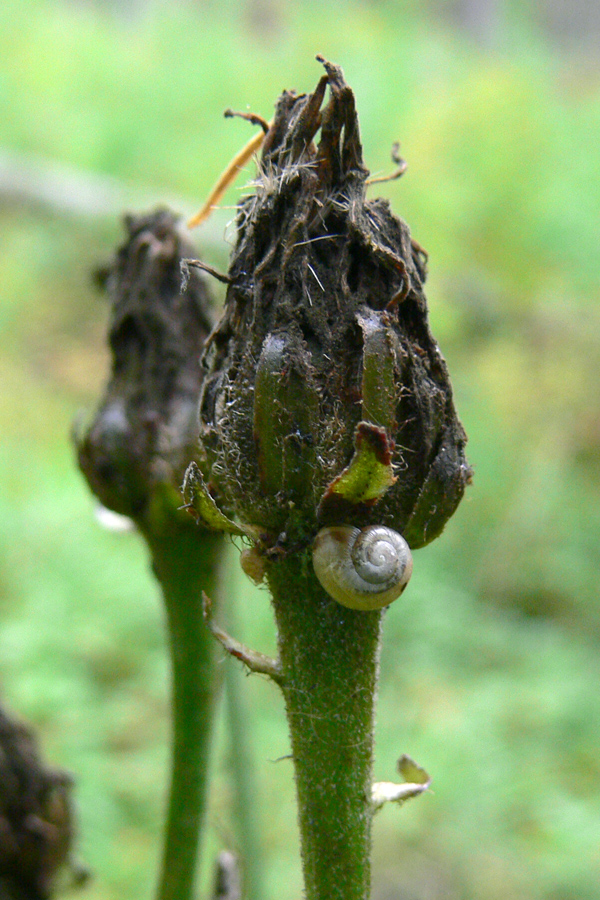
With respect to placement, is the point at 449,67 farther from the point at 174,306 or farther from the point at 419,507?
the point at 419,507

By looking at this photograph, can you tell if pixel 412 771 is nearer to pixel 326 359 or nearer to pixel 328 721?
pixel 328 721

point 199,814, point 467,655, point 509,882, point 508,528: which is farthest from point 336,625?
point 508,528

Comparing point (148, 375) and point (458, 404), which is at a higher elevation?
point (458, 404)

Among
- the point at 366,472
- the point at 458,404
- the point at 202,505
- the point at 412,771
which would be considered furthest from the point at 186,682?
the point at 458,404

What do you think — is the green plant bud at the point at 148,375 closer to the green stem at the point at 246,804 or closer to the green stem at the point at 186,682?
the green stem at the point at 186,682

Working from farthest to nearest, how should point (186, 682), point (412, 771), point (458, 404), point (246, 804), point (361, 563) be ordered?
point (458, 404), point (246, 804), point (186, 682), point (412, 771), point (361, 563)
